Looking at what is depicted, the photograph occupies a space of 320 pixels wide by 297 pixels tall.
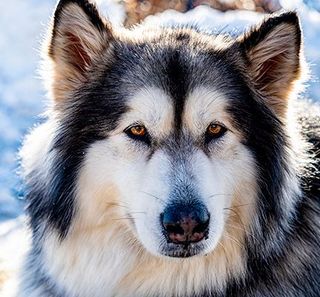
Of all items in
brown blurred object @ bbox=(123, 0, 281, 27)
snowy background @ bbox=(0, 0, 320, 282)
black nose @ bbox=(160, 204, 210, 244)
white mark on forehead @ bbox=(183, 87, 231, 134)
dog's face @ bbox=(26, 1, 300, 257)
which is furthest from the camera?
brown blurred object @ bbox=(123, 0, 281, 27)

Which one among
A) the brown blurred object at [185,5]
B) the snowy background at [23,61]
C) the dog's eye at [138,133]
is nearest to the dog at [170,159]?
A: the dog's eye at [138,133]

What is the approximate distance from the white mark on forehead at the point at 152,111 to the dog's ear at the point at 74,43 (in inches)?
14.0

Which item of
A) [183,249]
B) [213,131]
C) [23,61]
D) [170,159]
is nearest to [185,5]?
[23,61]

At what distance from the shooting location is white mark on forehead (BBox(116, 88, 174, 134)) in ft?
10.7

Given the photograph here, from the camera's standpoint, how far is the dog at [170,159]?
3277mm

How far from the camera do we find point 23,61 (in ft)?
23.9

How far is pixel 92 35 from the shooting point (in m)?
3.49

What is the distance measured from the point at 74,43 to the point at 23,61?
3.92 meters

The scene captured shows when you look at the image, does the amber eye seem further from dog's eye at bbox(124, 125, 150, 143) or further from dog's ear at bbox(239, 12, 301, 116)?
dog's ear at bbox(239, 12, 301, 116)

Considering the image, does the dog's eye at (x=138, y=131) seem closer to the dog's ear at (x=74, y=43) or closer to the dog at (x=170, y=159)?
the dog at (x=170, y=159)

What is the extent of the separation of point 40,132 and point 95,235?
62 cm

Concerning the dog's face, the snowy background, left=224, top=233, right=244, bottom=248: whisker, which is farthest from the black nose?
the snowy background

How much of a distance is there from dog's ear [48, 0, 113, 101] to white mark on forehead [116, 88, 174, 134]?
355mm

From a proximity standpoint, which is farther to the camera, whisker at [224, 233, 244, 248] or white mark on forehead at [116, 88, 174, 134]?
whisker at [224, 233, 244, 248]
